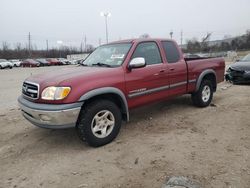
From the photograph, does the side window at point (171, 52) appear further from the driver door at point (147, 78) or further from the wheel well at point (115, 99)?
the wheel well at point (115, 99)

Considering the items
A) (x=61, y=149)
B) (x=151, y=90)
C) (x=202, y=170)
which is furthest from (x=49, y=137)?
(x=202, y=170)

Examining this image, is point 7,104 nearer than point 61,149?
No

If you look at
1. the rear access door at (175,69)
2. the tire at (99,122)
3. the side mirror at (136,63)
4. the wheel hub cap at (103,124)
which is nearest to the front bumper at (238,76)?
the rear access door at (175,69)

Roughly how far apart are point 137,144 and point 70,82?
156 centimetres

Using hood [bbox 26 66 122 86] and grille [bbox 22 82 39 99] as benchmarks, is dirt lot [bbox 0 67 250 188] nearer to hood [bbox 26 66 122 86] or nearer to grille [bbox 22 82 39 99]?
grille [bbox 22 82 39 99]

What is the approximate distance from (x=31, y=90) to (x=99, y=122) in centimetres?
130

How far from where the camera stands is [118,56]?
5383 millimetres

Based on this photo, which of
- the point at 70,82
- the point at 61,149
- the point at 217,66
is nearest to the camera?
the point at 70,82

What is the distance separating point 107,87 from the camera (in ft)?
15.5

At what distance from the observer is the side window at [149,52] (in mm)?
5551

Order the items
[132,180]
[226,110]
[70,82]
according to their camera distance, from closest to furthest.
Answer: [132,180] < [70,82] < [226,110]

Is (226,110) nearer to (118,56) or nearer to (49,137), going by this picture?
(118,56)

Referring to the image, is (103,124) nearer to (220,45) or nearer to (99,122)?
(99,122)

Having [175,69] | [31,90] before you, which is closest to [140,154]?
[31,90]
